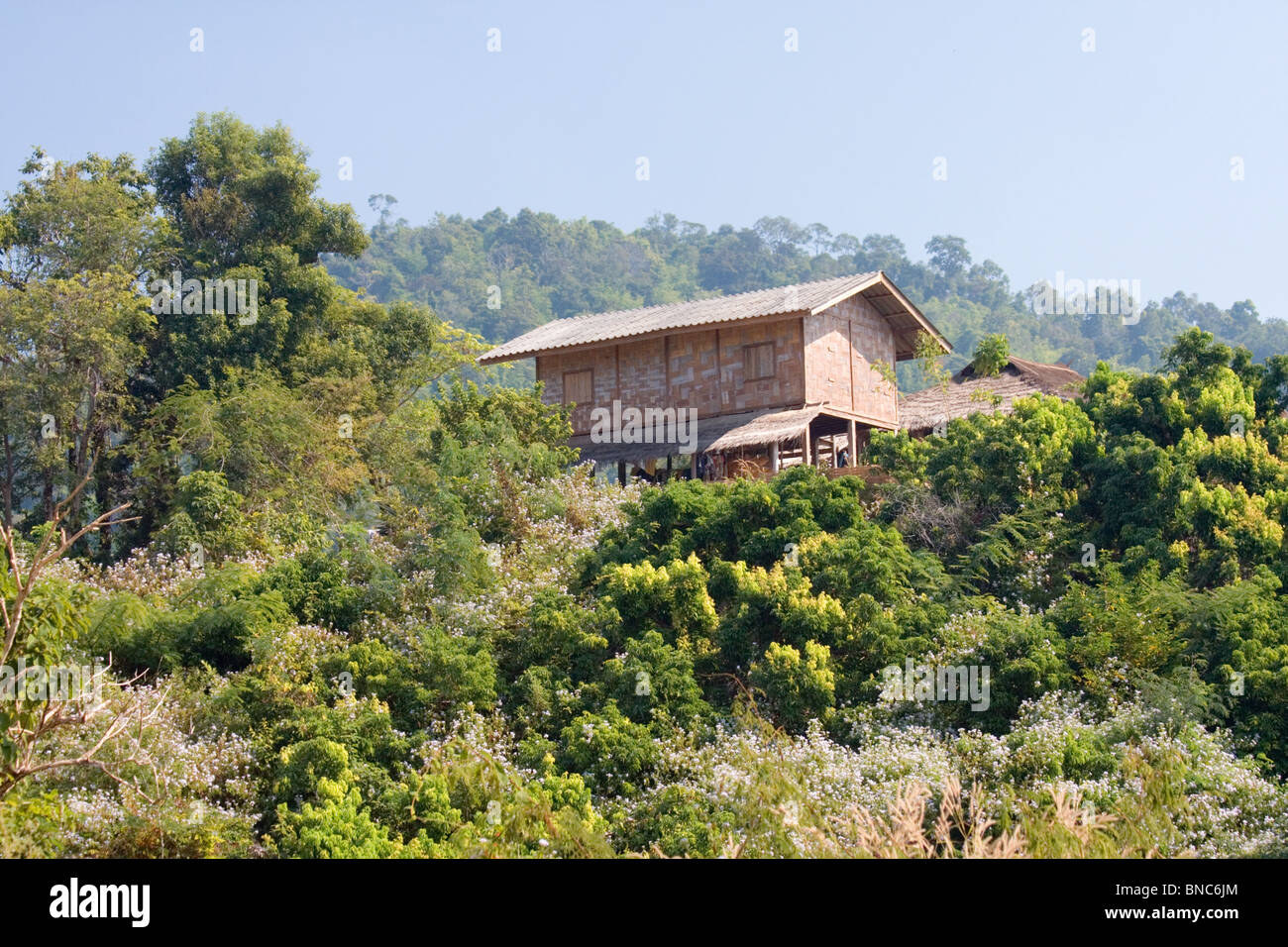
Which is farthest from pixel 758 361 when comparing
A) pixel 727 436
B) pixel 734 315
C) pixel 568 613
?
pixel 568 613

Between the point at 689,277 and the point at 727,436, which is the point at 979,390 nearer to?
the point at 727,436

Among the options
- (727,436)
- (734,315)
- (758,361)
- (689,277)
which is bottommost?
(727,436)

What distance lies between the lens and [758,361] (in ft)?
79.0

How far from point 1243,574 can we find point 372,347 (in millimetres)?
15965

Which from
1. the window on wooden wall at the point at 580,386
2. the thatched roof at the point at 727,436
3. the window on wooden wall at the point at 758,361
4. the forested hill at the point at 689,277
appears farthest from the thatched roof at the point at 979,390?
the forested hill at the point at 689,277

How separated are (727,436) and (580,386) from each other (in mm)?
3861

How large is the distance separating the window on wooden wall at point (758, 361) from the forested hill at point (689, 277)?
40.2 metres

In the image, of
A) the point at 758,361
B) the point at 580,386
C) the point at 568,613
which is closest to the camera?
the point at 568,613

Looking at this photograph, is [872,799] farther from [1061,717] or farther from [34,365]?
[34,365]

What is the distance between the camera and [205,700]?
48.0 feet

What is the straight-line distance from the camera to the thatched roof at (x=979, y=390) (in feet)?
87.5
